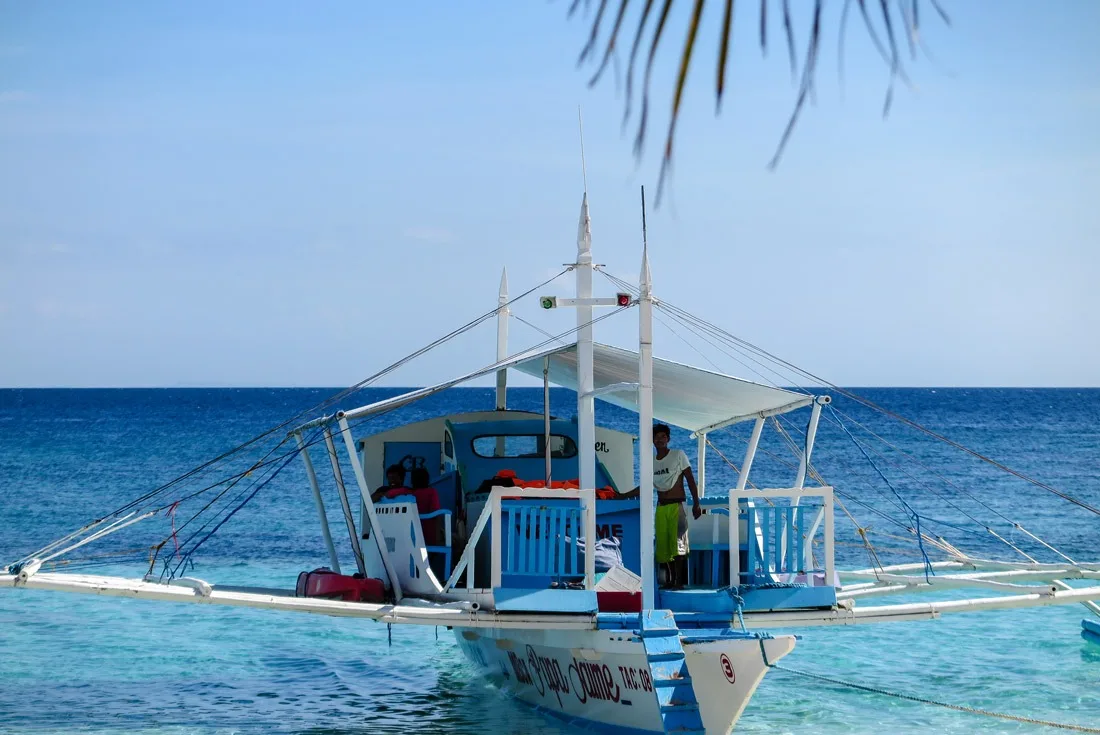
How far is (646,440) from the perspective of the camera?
11.3 metres

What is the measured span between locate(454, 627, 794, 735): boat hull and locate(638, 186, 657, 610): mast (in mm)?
615

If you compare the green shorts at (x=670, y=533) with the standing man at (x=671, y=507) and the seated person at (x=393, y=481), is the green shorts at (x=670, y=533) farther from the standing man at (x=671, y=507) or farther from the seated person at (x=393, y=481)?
the seated person at (x=393, y=481)

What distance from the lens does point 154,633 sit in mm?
20438

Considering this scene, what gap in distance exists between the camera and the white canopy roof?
12.7 meters

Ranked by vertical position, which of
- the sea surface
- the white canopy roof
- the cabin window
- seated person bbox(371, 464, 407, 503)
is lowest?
the sea surface

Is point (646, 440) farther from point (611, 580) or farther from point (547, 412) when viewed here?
point (547, 412)

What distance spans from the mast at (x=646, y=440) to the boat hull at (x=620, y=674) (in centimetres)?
62

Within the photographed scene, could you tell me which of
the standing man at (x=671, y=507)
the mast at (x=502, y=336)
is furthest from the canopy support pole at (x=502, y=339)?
the standing man at (x=671, y=507)

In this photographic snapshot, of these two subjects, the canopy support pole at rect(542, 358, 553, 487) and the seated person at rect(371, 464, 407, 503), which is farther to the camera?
the seated person at rect(371, 464, 407, 503)

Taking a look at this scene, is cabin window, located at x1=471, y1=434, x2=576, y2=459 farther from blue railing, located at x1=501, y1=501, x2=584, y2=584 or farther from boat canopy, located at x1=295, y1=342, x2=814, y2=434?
blue railing, located at x1=501, y1=501, x2=584, y2=584

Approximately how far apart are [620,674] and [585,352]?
308 cm

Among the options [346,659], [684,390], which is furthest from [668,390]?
[346,659]

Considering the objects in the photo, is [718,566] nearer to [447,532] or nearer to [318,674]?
[447,532]

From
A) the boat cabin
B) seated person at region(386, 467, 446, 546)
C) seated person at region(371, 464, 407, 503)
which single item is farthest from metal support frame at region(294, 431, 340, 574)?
seated person at region(386, 467, 446, 546)
